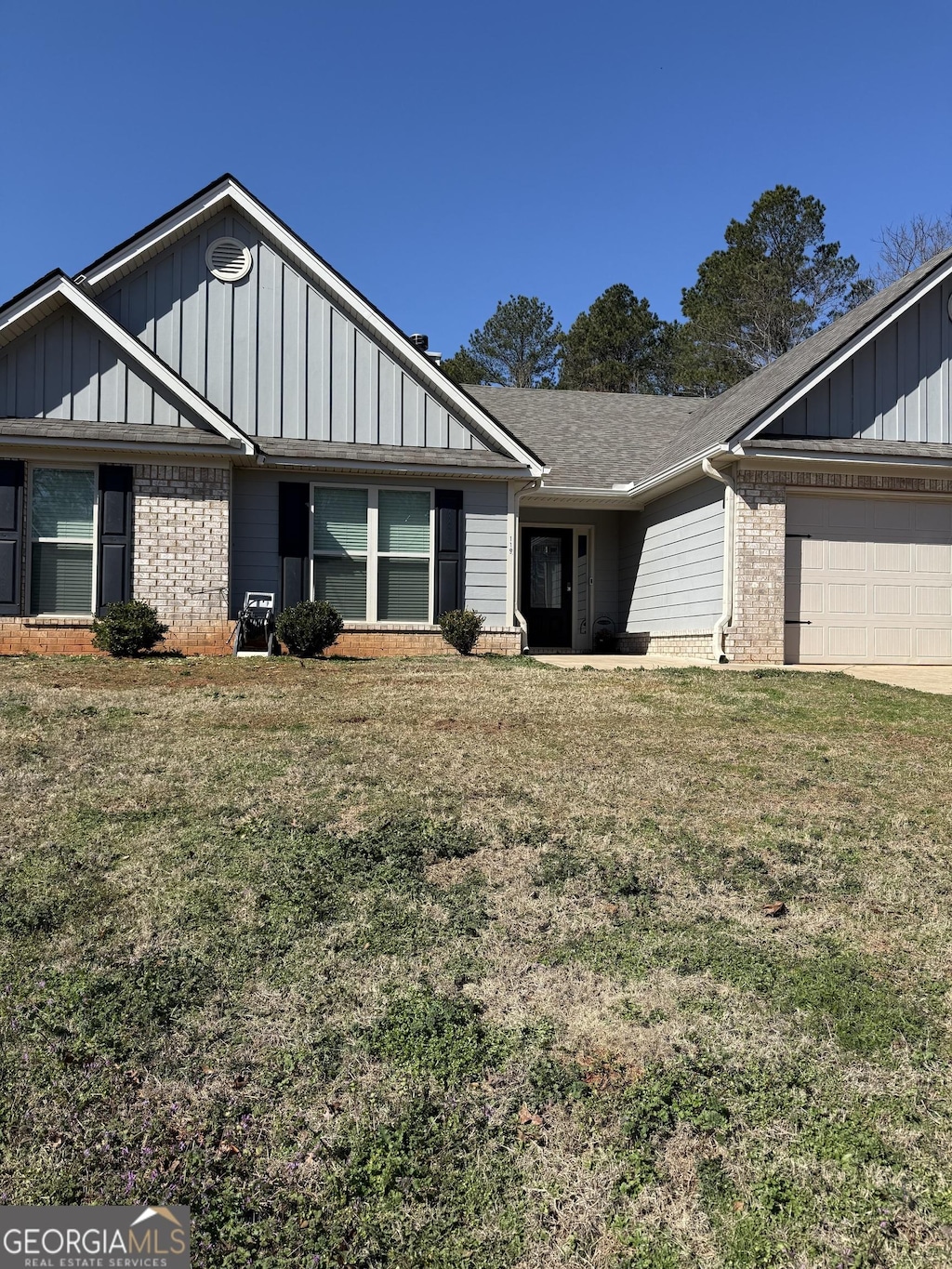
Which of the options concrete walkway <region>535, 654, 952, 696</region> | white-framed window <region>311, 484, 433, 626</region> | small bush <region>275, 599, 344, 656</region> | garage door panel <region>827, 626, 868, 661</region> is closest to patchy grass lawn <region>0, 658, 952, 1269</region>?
concrete walkway <region>535, 654, 952, 696</region>

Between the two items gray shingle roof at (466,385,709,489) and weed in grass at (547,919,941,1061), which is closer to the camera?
weed in grass at (547,919,941,1061)

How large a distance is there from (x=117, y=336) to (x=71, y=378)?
0.86 metres

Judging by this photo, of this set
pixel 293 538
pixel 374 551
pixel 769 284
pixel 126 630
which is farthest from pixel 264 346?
pixel 769 284

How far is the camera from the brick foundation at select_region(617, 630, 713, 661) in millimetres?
13352

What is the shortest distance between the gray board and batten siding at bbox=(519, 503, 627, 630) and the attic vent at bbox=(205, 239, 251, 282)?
6.37 metres

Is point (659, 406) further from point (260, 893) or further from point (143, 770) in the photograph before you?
point (260, 893)

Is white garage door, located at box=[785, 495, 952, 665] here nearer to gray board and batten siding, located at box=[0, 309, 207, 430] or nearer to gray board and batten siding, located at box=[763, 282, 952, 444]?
gray board and batten siding, located at box=[763, 282, 952, 444]

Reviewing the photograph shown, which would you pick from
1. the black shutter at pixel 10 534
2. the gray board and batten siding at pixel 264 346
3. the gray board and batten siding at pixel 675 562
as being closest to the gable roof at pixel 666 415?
the gray board and batten siding at pixel 675 562

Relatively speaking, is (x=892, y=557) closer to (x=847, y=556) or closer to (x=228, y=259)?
(x=847, y=556)

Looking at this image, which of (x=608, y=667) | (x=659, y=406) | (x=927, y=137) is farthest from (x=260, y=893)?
(x=927, y=137)

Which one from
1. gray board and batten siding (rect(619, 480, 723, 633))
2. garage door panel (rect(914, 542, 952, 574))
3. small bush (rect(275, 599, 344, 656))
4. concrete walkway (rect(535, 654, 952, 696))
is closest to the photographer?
concrete walkway (rect(535, 654, 952, 696))

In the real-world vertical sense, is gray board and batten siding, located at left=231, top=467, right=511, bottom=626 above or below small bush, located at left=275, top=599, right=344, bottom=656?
above

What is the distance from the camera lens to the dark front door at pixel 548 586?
17.2 m

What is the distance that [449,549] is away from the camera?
43.4ft
